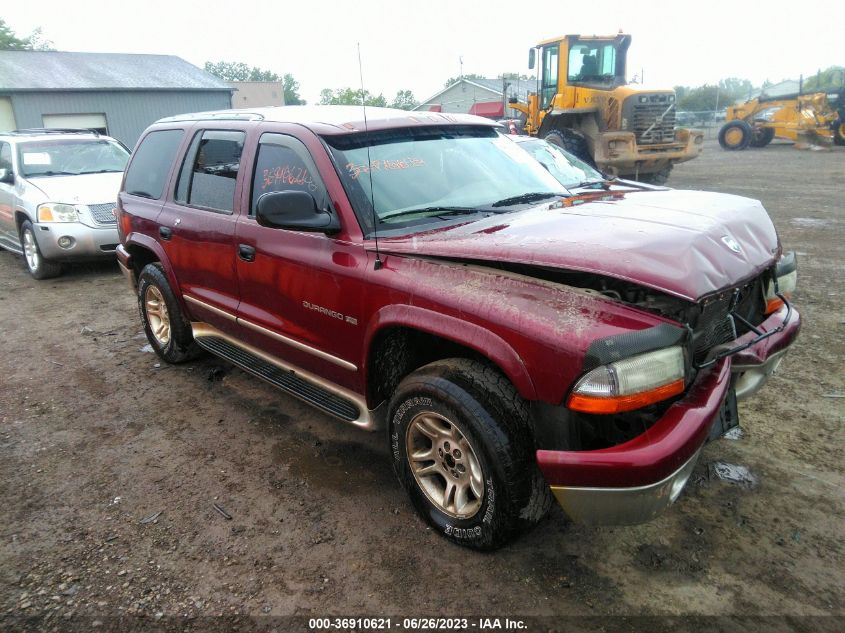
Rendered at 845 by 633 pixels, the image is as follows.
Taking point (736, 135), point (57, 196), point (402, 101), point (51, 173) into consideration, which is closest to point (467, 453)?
point (402, 101)

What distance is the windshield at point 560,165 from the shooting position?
22.8 ft

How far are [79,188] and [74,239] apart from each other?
2.57ft

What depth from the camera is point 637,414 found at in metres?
2.39

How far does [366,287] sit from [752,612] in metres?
2.07

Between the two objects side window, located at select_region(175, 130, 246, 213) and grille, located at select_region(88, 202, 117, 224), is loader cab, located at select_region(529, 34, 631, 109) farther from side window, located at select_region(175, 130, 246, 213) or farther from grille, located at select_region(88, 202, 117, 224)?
side window, located at select_region(175, 130, 246, 213)

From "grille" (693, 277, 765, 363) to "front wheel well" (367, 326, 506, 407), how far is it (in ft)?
3.46

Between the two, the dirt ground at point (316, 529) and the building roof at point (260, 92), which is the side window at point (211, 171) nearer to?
the dirt ground at point (316, 529)

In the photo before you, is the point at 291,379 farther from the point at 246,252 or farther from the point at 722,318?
the point at 722,318

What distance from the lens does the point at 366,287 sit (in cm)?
288

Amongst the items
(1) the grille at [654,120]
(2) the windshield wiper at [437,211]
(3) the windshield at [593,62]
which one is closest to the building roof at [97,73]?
(3) the windshield at [593,62]

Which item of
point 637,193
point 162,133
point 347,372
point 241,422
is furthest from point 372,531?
point 162,133

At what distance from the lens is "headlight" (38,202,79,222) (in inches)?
296

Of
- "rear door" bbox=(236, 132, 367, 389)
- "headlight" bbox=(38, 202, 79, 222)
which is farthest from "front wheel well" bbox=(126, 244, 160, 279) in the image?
"headlight" bbox=(38, 202, 79, 222)

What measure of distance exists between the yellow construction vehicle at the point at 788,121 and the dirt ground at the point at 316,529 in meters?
23.5
